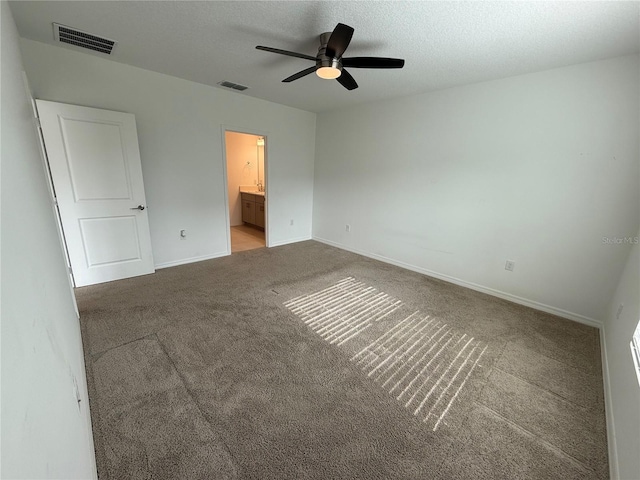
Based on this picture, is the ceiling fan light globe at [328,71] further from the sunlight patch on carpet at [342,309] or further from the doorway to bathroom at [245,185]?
the doorway to bathroom at [245,185]

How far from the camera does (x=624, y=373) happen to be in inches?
59.1

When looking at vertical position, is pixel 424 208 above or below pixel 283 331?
above

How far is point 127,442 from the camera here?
4.40 feet

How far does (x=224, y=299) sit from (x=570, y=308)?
359 cm

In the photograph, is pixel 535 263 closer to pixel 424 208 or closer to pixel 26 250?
pixel 424 208

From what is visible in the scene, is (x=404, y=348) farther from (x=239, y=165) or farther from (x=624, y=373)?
(x=239, y=165)

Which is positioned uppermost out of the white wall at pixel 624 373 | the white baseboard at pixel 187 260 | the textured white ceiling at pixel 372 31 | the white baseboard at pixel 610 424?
the textured white ceiling at pixel 372 31

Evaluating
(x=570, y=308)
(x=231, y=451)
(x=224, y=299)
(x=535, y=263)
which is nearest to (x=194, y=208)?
(x=224, y=299)

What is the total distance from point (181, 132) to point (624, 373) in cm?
458

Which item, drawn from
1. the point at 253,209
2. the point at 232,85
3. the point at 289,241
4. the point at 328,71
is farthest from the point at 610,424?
the point at 253,209

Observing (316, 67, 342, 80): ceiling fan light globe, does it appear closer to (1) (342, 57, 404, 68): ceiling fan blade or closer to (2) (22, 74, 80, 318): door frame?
(1) (342, 57, 404, 68): ceiling fan blade

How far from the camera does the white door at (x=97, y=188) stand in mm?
2594

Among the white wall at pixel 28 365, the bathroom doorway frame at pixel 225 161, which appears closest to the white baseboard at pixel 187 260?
the bathroom doorway frame at pixel 225 161

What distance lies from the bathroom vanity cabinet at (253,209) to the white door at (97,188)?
250cm
